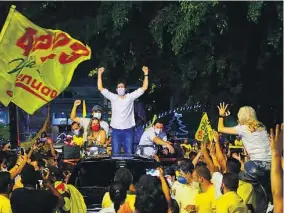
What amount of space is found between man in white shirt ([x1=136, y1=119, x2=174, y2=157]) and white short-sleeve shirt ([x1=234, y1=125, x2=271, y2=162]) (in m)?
4.32

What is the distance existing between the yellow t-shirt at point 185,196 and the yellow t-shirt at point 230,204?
1043 millimetres

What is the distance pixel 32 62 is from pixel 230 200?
6210mm

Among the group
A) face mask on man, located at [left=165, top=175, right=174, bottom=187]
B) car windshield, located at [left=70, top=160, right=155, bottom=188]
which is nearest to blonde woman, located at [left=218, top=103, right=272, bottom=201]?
face mask on man, located at [left=165, top=175, right=174, bottom=187]

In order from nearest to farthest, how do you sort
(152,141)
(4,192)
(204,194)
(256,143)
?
(4,192) < (204,194) < (256,143) < (152,141)

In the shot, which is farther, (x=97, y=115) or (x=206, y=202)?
(x=97, y=115)

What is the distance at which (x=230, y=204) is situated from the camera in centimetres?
723

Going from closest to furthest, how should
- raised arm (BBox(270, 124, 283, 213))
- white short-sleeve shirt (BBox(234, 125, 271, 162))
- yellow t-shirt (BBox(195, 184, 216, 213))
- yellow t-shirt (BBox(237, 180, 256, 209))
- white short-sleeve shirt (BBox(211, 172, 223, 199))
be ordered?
raised arm (BBox(270, 124, 283, 213)) < yellow t-shirt (BBox(195, 184, 216, 213)) < white short-sleeve shirt (BBox(211, 172, 223, 199)) < yellow t-shirt (BBox(237, 180, 256, 209)) < white short-sleeve shirt (BBox(234, 125, 271, 162))

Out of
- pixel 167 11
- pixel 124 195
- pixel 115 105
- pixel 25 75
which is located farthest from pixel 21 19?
pixel 124 195

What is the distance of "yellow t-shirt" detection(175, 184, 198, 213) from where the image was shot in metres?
8.38

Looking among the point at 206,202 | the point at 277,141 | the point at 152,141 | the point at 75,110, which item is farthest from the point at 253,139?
the point at 75,110

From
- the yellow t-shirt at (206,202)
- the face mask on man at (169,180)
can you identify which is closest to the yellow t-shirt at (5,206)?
the yellow t-shirt at (206,202)

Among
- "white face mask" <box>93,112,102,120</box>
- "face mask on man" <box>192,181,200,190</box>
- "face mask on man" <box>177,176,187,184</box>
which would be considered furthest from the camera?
"white face mask" <box>93,112,102,120</box>

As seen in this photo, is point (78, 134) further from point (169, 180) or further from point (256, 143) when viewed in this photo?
point (256, 143)

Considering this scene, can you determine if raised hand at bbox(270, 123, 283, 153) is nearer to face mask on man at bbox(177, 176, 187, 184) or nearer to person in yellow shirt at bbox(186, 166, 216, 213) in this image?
person in yellow shirt at bbox(186, 166, 216, 213)
